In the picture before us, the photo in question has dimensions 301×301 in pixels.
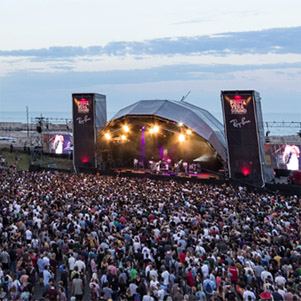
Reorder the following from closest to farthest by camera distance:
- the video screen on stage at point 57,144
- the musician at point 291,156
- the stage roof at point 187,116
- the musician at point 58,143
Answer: the musician at point 291,156, the stage roof at point 187,116, the video screen on stage at point 57,144, the musician at point 58,143

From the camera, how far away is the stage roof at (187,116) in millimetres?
26109

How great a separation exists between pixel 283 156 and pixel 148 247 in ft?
49.7

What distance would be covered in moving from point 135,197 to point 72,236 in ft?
21.7

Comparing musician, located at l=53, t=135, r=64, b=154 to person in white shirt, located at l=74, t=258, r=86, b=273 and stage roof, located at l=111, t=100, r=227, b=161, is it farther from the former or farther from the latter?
person in white shirt, located at l=74, t=258, r=86, b=273

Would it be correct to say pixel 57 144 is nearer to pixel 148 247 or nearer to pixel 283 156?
pixel 283 156

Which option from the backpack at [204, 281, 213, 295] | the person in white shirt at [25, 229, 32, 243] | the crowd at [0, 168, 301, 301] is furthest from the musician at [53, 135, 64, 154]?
the backpack at [204, 281, 213, 295]

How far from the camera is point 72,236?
1152 cm

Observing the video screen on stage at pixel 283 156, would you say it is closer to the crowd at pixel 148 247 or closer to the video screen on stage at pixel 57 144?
the crowd at pixel 148 247

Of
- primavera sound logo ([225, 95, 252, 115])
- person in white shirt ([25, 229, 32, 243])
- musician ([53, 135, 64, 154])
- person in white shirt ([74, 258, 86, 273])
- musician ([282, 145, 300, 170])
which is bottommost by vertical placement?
person in white shirt ([74, 258, 86, 273])

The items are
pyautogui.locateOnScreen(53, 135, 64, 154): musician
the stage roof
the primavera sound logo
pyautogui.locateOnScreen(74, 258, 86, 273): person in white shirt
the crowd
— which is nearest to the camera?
the crowd

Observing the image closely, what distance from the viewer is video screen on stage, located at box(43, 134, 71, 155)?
32.8m

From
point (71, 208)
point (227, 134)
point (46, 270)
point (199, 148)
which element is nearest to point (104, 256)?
point (46, 270)

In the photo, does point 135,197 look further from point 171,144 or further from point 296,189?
point 171,144

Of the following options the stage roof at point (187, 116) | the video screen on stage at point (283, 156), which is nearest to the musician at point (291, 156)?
the video screen on stage at point (283, 156)
